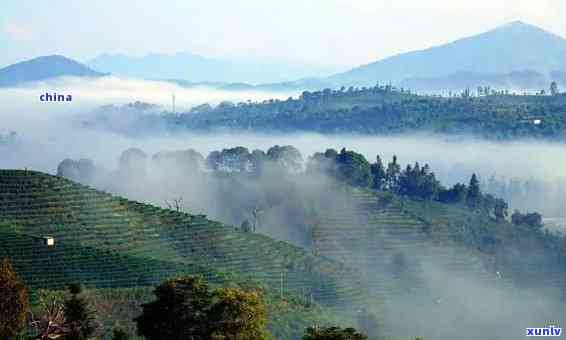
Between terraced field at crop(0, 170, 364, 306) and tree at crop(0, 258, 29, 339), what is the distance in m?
19.4

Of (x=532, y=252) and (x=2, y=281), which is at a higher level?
(x=2, y=281)

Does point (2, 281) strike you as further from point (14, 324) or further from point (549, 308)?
point (549, 308)

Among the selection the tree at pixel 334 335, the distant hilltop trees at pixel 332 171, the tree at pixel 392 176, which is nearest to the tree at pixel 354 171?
the distant hilltop trees at pixel 332 171

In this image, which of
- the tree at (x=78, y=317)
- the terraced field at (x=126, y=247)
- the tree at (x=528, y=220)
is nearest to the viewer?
the tree at (x=78, y=317)

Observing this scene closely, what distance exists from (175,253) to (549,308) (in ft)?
104

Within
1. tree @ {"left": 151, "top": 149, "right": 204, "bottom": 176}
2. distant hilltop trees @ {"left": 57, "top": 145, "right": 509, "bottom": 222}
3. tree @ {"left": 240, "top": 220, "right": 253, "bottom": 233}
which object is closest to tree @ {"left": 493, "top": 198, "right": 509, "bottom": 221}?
distant hilltop trees @ {"left": 57, "top": 145, "right": 509, "bottom": 222}

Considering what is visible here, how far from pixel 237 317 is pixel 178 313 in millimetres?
2409

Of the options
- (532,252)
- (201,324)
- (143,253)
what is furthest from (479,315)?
(201,324)

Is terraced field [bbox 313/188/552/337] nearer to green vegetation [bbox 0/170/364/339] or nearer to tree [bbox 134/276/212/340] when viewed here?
green vegetation [bbox 0/170/364/339]

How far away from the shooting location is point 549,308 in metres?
94.3

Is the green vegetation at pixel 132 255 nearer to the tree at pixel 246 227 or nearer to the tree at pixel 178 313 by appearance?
the tree at pixel 246 227

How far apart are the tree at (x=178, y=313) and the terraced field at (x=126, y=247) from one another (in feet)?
61.6

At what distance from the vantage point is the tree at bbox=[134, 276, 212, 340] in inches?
1797

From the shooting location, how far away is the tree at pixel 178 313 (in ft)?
150
